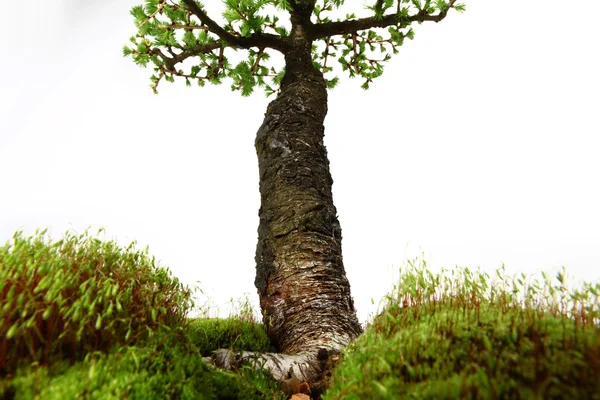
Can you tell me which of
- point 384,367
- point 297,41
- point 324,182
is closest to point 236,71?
point 297,41

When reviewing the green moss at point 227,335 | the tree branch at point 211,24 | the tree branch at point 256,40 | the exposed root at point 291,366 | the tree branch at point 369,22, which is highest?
the tree branch at point 369,22

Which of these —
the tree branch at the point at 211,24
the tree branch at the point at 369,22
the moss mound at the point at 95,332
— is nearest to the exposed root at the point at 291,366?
the moss mound at the point at 95,332

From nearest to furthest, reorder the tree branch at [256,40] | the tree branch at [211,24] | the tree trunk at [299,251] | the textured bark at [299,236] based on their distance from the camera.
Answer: the tree trunk at [299,251] → the textured bark at [299,236] → the tree branch at [211,24] → the tree branch at [256,40]

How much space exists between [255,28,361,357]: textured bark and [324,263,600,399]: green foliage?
1155 millimetres

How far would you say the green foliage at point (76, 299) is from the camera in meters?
2.09

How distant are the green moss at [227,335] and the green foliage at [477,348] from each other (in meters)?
1.64

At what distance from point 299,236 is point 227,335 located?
62.4 inches

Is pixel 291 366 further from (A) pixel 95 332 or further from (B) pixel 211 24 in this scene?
(B) pixel 211 24

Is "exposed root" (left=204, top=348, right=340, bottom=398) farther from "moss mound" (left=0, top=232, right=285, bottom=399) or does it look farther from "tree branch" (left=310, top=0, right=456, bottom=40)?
"tree branch" (left=310, top=0, right=456, bottom=40)

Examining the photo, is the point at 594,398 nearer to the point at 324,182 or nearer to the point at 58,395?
the point at 58,395

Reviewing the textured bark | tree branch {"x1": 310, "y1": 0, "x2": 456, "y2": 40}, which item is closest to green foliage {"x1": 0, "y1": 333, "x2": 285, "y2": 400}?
the textured bark

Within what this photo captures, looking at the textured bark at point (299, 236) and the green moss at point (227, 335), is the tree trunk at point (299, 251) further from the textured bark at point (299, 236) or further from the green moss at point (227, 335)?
the green moss at point (227, 335)

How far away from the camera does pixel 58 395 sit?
1826 mm

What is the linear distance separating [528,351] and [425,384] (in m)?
0.61
